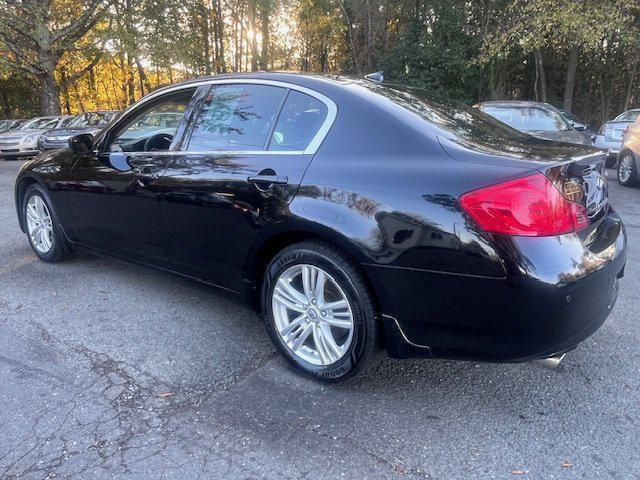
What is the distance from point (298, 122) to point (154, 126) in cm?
183

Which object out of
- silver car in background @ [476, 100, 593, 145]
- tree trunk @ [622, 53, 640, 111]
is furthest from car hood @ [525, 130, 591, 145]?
tree trunk @ [622, 53, 640, 111]

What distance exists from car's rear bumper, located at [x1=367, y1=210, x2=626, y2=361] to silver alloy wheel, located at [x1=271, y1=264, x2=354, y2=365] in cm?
28

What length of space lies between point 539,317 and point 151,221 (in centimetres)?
252

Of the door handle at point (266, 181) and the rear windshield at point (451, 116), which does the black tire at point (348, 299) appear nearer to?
the door handle at point (266, 181)

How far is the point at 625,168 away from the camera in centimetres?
918

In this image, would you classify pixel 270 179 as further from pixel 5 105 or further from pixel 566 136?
pixel 5 105

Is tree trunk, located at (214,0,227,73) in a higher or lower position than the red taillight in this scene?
higher

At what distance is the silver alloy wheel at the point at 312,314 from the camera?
2652 millimetres

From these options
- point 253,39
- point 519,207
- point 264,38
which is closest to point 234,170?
point 519,207

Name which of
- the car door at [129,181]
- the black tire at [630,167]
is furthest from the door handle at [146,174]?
the black tire at [630,167]

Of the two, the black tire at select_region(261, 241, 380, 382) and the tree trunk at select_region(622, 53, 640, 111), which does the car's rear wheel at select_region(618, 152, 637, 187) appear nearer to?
the black tire at select_region(261, 241, 380, 382)

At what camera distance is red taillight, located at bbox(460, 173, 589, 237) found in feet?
6.99

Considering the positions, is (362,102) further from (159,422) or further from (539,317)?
(159,422)

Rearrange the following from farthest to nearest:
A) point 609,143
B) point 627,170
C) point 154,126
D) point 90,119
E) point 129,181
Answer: point 90,119, point 609,143, point 627,170, point 154,126, point 129,181
